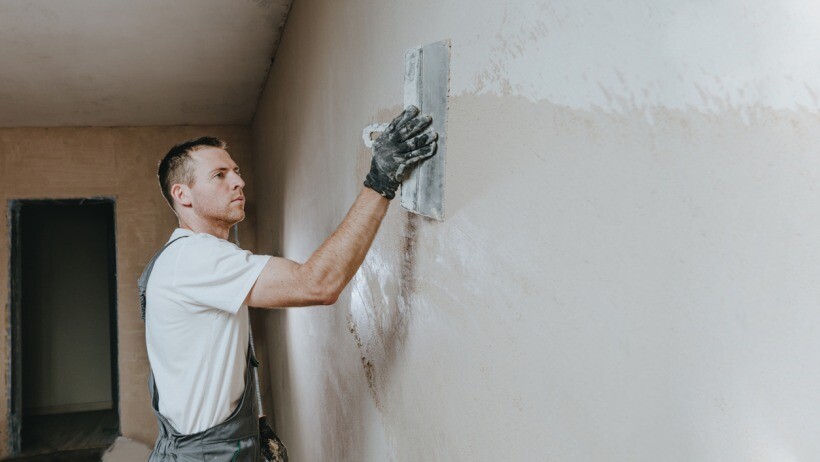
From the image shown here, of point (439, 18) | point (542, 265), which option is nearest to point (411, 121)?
point (439, 18)

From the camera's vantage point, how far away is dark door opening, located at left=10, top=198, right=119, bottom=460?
6.07 meters

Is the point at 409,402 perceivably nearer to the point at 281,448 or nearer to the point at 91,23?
the point at 281,448

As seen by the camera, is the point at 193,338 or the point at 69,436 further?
the point at 69,436

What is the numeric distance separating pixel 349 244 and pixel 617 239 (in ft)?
2.38

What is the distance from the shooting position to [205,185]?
1777mm

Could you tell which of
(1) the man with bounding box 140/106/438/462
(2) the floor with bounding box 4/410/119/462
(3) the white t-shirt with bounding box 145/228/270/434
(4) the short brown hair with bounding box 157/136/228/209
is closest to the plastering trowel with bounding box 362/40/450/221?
(1) the man with bounding box 140/106/438/462

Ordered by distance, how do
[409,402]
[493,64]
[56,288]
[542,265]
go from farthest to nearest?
[56,288], [409,402], [493,64], [542,265]

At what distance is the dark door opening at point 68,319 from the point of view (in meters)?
6.07

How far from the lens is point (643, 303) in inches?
22.5

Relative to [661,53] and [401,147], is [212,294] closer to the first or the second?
[401,147]

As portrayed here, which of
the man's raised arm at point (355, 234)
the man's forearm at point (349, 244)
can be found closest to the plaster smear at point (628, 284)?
the man's raised arm at point (355, 234)

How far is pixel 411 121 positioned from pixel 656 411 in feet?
2.33

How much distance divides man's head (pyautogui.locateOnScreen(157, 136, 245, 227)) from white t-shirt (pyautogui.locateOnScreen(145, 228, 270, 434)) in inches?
3.8

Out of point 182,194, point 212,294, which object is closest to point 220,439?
point 212,294
